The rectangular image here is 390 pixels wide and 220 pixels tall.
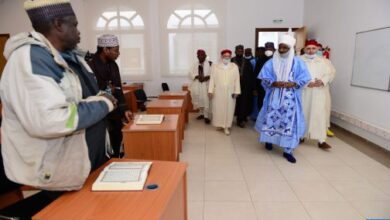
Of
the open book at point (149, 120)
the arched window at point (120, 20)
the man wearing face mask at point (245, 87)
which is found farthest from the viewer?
the arched window at point (120, 20)

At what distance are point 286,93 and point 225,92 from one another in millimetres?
1578

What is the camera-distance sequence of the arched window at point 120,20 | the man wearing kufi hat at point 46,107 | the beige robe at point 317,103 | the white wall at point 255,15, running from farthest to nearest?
1. the arched window at point 120,20
2. the white wall at point 255,15
3. the beige robe at point 317,103
4. the man wearing kufi hat at point 46,107

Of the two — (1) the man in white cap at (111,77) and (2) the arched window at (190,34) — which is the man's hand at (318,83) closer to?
(1) the man in white cap at (111,77)

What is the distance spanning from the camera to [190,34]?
746cm

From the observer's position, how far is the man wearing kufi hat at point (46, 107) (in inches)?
37.2

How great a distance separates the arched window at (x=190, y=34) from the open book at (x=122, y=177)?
649cm

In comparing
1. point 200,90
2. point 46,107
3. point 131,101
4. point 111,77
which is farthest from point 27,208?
point 131,101

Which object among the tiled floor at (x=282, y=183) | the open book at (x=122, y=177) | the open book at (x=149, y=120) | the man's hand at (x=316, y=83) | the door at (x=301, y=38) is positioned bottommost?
the tiled floor at (x=282, y=183)

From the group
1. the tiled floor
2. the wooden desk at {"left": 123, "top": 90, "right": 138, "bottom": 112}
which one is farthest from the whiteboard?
the wooden desk at {"left": 123, "top": 90, "right": 138, "bottom": 112}

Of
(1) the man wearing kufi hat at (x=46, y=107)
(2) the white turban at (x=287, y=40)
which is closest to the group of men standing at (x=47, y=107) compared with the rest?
(1) the man wearing kufi hat at (x=46, y=107)

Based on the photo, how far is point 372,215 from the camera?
7.54ft

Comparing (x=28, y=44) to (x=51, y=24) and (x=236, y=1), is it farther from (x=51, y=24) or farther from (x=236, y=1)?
(x=236, y=1)

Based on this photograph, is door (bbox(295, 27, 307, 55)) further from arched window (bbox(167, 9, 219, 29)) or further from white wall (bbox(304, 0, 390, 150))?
arched window (bbox(167, 9, 219, 29))

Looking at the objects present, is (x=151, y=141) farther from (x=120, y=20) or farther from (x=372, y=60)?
(x=120, y=20)
